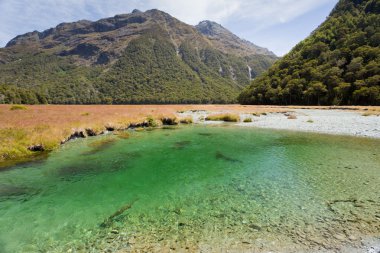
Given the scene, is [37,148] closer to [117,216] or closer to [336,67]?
[117,216]

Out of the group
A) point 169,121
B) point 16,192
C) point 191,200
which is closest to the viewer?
point 191,200

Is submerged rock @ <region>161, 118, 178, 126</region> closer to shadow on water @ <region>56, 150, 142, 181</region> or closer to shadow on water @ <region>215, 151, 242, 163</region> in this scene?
shadow on water @ <region>215, 151, 242, 163</region>

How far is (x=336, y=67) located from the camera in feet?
303

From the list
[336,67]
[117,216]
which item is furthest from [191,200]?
[336,67]

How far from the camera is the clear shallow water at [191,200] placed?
8.01 meters

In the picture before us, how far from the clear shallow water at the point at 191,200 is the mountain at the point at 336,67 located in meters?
76.9

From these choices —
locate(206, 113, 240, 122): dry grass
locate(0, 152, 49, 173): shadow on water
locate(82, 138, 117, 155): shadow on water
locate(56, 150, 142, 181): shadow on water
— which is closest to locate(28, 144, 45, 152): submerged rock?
locate(0, 152, 49, 173): shadow on water

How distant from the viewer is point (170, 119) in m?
42.5

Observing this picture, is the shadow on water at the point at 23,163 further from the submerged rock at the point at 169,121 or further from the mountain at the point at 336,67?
the mountain at the point at 336,67

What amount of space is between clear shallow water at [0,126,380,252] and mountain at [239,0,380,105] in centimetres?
7693

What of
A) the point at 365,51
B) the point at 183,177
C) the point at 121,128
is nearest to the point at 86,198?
the point at 183,177

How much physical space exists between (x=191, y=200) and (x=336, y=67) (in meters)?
103

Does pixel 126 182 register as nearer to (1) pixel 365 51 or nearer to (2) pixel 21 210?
(2) pixel 21 210

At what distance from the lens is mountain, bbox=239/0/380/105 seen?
8325 cm
